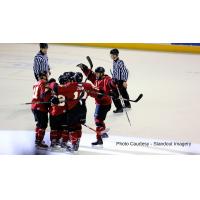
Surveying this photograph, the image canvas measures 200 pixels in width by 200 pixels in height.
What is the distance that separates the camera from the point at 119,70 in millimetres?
3133

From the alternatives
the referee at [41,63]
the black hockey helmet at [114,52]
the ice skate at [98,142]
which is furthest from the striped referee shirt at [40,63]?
the ice skate at [98,142]

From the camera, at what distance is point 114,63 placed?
3.13m

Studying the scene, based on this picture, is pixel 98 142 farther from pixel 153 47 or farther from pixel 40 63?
pixel 153 47

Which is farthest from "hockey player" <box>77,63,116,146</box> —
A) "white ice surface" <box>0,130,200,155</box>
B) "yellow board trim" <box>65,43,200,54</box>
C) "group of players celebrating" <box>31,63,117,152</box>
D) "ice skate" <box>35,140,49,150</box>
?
"ice skate" <box>35,140,49,150</box>

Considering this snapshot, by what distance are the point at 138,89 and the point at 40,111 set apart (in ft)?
2.43

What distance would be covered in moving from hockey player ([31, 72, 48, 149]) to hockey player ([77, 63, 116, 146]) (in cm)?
33

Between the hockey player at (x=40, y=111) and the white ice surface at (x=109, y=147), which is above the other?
the hockey player at (x=40, y=111)

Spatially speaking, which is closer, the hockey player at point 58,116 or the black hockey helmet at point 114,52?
the hockey player at point 58,116

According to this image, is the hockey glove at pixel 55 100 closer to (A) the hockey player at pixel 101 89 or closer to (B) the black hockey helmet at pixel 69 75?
(B) the black hockey helmet at pixel 69 75

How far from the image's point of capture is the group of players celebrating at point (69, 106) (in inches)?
120

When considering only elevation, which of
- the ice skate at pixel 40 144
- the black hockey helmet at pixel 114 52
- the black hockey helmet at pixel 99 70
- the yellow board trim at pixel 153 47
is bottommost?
the ice skate at pixel 40 144

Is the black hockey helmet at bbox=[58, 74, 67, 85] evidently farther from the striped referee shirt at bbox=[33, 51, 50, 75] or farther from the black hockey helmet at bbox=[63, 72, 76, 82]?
the striped referee shirt at bbox=[33, 51, 50, 75]

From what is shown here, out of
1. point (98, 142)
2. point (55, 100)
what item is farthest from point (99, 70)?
point (98, 142)
